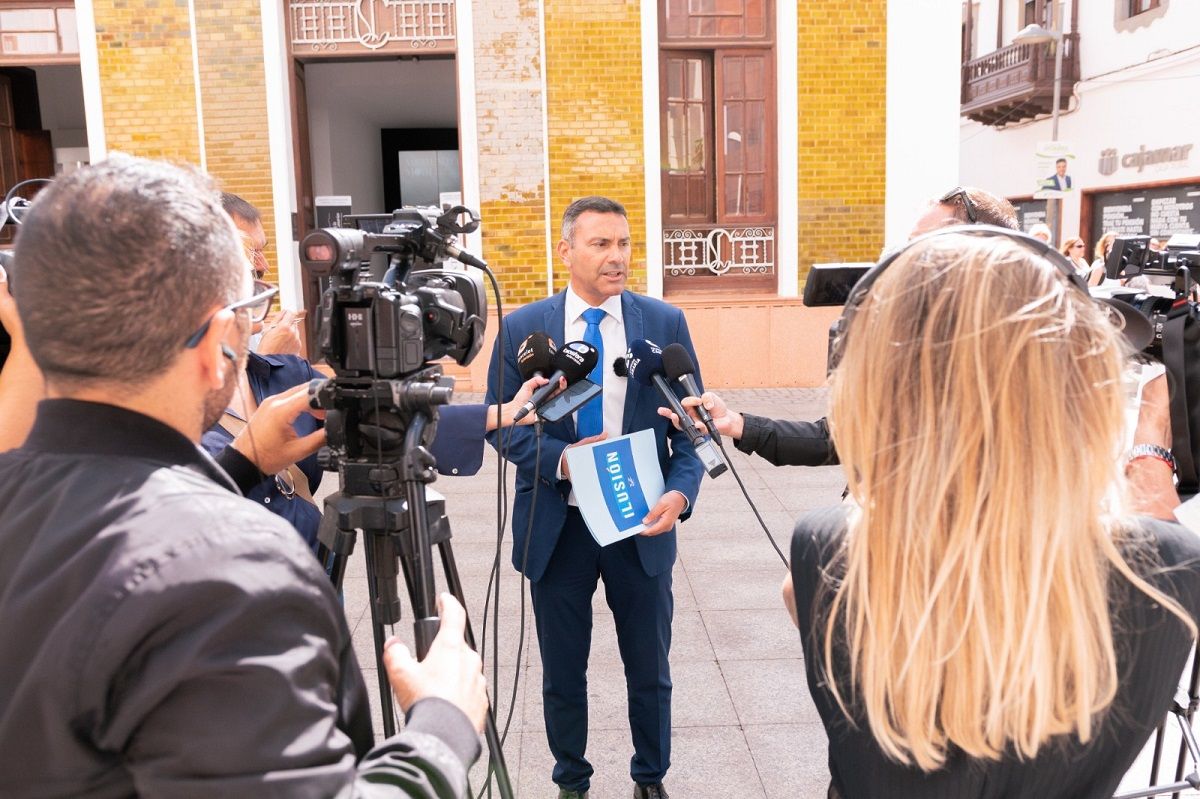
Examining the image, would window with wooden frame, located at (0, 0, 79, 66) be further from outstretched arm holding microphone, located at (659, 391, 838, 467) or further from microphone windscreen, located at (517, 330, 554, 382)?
outstretched arm holding microphone, located at (659, 391, 838, 467)

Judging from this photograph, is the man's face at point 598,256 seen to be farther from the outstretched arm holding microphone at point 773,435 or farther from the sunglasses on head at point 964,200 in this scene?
the sunglasses on head at point 964,200

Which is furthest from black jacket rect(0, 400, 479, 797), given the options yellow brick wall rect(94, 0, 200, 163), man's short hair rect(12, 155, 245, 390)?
yellow brick wall rect(94, 0, 200, 163)

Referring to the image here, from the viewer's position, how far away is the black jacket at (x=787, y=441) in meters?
2.72

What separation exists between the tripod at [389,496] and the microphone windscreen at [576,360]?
0.81 m

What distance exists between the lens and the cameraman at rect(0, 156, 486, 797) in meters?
0.98

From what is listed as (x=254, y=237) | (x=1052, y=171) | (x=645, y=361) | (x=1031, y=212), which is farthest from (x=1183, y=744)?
(x=1031, y=212)

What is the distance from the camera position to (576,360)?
270 cm

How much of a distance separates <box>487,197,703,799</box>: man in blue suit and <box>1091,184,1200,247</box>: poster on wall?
17148mm

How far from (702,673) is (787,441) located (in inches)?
67.6

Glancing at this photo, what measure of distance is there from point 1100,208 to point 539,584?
22.1 meters

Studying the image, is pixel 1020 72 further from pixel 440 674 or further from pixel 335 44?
pixel 440 674

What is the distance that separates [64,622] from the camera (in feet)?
3.28

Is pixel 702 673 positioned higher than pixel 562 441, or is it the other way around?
pixel 562 441

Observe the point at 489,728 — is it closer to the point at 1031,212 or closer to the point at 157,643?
the point at 157,643
